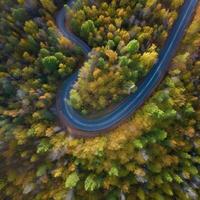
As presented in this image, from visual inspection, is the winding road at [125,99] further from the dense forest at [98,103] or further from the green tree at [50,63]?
the green tree at [50,63]

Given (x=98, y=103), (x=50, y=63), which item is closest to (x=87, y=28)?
(x=50, y=63)

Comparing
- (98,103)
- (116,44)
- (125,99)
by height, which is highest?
(116,44)

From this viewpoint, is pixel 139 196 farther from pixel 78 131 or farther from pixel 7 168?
pixel 7 168

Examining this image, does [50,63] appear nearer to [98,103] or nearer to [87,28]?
[87,28]

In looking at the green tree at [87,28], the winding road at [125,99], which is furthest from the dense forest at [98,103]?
the winding road at [125,99]

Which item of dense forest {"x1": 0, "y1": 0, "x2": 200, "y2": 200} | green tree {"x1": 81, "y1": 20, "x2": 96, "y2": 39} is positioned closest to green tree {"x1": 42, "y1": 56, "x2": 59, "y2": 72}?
dense forest {"x1": 0, "y1": 0, "x2": 200, "y2": 200}

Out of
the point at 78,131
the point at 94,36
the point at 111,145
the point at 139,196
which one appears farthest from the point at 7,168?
the point at 94,36
